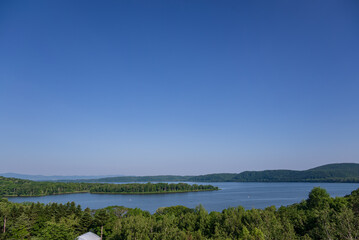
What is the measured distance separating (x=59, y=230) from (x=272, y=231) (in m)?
18.2

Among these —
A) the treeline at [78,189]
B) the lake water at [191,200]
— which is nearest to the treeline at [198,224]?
the lake water at [191,200]

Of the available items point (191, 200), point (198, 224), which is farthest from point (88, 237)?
point (191, 200)

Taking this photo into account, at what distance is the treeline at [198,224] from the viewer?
16141 millimetres

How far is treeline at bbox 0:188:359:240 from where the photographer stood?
53.0 feet

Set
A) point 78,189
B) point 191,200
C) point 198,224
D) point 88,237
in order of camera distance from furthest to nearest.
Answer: point 78,189 < point 191,200 < point 198,224 < point 88,237

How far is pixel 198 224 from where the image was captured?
23.4m

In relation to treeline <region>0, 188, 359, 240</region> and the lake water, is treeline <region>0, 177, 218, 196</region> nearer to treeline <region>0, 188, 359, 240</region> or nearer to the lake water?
the lake water

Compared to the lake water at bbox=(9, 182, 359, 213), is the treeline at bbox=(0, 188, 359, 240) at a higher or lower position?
higher

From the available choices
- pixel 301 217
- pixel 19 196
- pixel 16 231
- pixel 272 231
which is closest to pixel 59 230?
pixel 16 231

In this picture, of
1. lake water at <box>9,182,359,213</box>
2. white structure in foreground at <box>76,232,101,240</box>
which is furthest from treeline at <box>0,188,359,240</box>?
lake water at <box>9,182,359,213</box>

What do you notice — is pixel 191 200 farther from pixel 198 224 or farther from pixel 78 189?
pixel 78 189

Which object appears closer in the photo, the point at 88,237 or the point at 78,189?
the point at 88,237

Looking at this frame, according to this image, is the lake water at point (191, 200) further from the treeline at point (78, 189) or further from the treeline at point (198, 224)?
the treeline at point (198, 224)

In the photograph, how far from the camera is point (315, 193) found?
31859mm
